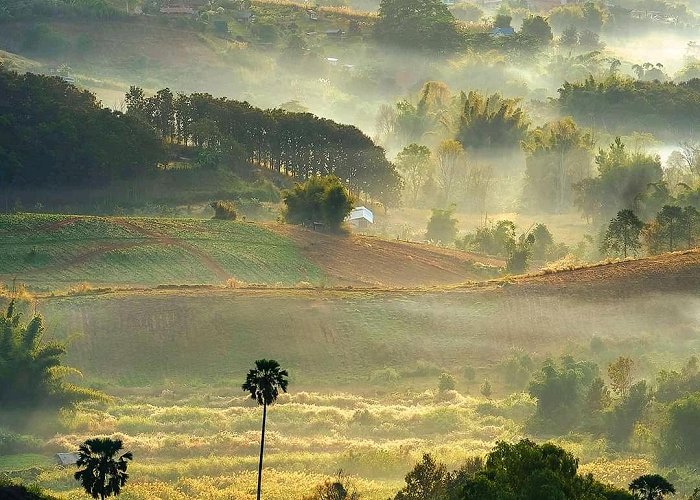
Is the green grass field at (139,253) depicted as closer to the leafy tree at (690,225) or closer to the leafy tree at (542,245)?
the leafy tree at (542,245)

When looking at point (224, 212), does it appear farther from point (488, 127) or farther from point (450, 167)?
point (488, 127)

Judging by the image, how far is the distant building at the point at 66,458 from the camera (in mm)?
61906

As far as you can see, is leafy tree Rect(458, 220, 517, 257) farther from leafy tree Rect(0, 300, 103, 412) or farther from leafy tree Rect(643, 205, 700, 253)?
leafy tree Rect(0, 300, 103, 412)

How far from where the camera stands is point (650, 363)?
253ft

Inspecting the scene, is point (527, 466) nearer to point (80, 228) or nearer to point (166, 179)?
point (80, 228)

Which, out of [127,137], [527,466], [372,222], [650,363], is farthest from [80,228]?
[527,466]

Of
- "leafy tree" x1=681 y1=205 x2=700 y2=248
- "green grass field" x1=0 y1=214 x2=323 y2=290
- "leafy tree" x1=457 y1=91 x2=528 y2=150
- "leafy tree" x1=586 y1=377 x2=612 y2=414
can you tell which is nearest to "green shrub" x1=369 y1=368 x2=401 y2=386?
"leafy tree" x1=586 y1=377 x2=612 y2=414

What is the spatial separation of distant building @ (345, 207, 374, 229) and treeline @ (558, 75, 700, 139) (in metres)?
56.2

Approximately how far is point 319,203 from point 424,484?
48.4 m

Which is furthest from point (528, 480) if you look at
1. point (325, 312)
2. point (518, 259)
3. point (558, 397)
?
point (518, 259)

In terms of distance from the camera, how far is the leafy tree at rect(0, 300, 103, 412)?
69.2m

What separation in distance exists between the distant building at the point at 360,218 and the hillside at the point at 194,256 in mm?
11362

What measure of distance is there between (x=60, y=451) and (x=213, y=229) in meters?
32.6

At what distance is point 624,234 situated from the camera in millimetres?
93375
